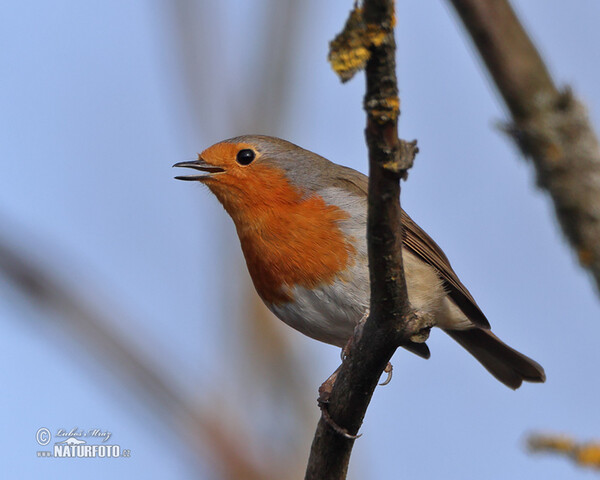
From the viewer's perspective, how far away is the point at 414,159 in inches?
87.4

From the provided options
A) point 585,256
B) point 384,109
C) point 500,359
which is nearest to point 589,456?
point 585,256

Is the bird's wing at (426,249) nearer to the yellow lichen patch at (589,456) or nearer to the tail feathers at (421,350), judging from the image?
the tail feathers at (421,350)

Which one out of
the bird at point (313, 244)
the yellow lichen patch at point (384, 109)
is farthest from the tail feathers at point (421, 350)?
the yellow lichen patch at point (384, 109)

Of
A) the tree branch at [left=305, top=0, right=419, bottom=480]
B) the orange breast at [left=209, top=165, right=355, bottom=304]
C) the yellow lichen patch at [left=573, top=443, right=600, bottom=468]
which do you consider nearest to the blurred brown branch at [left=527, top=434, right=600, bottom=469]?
the yellow lichen patch at [left=573, top=443, right=600, bottom=468]

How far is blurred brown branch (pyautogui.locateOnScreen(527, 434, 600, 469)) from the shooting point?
1521 millimetres

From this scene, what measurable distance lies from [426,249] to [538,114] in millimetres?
2980

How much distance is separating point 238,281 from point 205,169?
160 cm

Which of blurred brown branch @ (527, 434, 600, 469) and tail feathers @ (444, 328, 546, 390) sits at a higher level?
tail feathers @ (444, 328, 546, 390)

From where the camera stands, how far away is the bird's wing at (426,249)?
15.6ft

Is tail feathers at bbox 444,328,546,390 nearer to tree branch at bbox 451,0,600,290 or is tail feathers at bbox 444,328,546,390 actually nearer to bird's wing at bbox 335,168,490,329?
bird's wing at bbox 335,168,490,329

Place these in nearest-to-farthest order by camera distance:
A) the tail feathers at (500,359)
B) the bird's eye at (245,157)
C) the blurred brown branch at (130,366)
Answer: the blurred brown branch at (130,366)
the bird's eye at (245,157)
the tail feathers at (500,359)

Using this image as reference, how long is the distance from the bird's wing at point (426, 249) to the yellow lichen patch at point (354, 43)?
107 inches

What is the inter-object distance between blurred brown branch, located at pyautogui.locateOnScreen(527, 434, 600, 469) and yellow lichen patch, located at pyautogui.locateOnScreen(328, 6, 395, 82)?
1.03 meters

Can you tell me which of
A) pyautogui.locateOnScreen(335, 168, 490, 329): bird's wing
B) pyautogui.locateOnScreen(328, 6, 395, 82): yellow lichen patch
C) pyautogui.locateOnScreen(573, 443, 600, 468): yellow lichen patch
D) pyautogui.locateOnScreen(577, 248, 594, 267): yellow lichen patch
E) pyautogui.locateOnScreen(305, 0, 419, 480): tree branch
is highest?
pyautogui.locateOnScreen(335, 168, 490, 329): bird's wing
